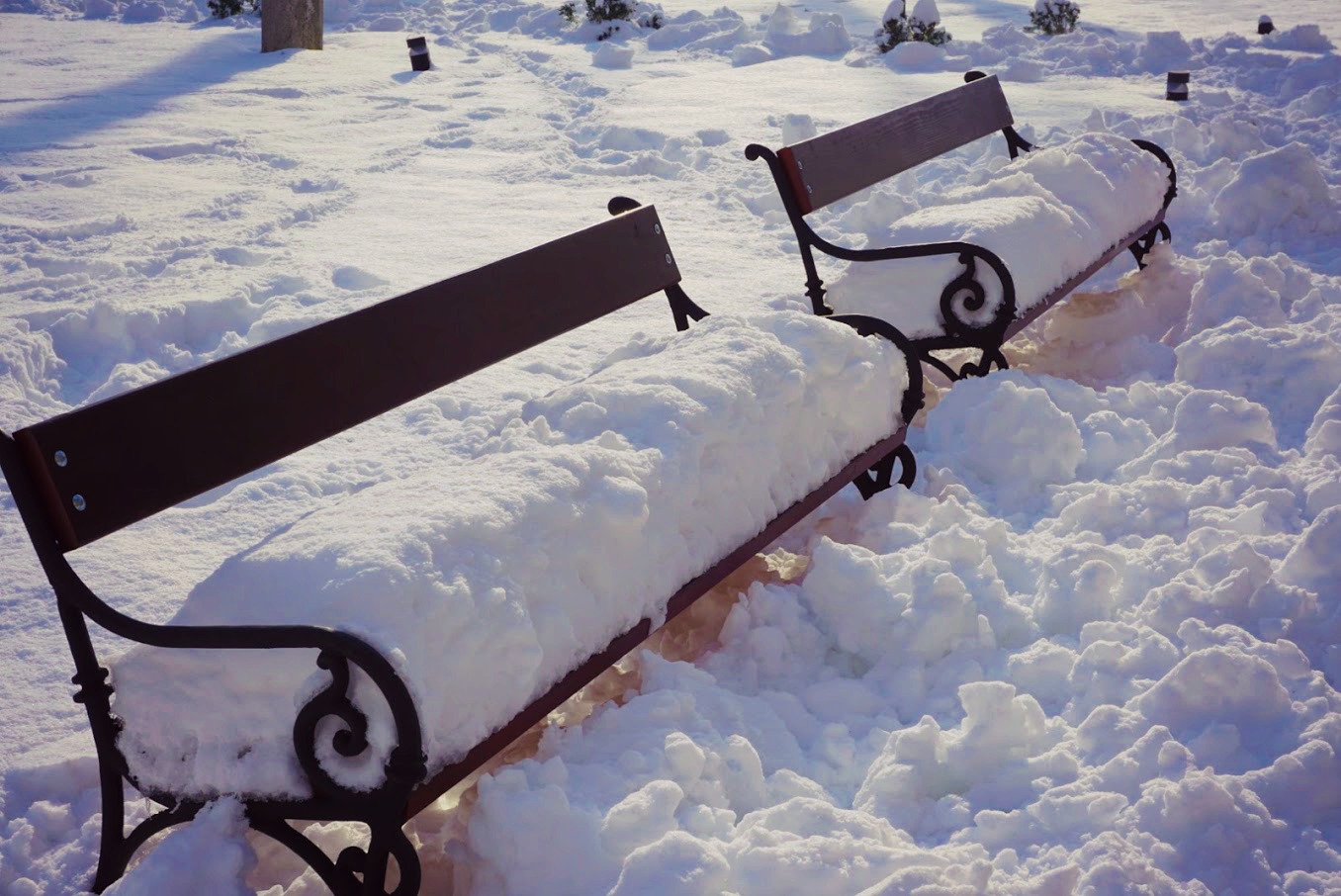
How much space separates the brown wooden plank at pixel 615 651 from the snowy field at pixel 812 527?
102mm

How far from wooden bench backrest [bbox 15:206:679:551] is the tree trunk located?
28.4ft

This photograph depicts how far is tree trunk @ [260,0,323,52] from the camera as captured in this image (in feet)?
37.2

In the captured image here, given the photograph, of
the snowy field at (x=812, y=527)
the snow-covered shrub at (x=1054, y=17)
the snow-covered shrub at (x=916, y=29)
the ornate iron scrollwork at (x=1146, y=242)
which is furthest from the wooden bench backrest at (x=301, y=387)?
the snow-covered shrub at (x=1054, y=17)

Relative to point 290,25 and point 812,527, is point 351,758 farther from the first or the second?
point 290,25

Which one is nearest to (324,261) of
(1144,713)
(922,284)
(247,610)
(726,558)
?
(922,284)

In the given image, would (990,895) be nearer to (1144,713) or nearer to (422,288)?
(1144,713)

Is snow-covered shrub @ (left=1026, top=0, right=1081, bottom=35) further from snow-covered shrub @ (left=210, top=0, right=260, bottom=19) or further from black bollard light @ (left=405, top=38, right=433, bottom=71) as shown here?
snow-covered shrub @ (left=210, top=0, right=260, bottom=19)

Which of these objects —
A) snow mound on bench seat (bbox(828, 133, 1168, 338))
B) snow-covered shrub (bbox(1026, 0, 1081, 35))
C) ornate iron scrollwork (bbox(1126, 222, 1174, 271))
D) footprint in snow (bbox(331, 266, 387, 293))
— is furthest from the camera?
snow-covered shrub (bbox(1026, 0, 1081, 35))

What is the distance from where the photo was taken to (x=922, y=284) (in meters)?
4.83

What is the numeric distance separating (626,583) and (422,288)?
3.19 feet

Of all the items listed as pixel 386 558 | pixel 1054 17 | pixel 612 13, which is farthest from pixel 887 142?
pixel 612 13

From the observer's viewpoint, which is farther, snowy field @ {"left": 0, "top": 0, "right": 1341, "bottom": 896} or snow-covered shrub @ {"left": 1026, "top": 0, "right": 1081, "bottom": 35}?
snow-covered shrub @ {"left": 1026, "top": 0, "right": 1081, "bottom": 35}

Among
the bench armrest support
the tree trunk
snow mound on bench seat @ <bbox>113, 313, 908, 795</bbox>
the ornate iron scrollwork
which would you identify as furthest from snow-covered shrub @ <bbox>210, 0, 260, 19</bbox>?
the bench armrest support

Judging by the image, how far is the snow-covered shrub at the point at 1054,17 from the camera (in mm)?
12195
